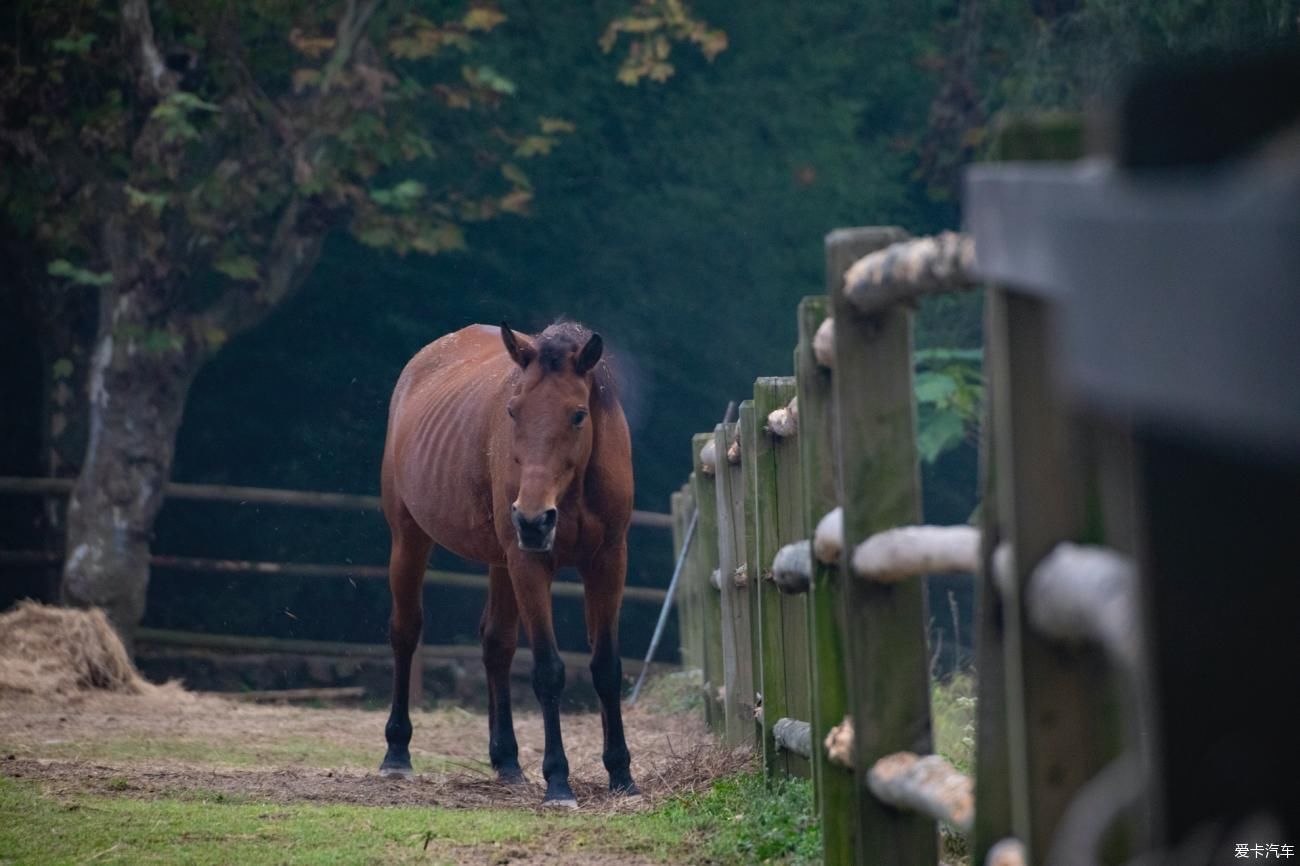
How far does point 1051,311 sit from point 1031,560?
0.31 meters

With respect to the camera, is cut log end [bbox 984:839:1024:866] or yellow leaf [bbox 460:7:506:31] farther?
yellow leaf [bbox 460:7:506:31]

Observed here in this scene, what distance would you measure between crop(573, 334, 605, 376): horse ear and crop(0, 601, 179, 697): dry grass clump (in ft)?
14.9


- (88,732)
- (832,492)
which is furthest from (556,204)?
(832,492)

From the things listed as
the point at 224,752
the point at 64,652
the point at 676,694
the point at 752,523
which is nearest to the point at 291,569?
the point at 64,652

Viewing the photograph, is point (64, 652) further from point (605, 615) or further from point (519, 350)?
point (519, 350)

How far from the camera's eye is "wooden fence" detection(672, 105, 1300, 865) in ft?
3.76

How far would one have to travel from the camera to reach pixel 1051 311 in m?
1.91

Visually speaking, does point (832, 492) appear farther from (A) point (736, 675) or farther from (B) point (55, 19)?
(B) point (55, 19)

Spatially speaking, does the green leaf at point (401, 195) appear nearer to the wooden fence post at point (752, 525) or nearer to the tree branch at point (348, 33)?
the tree branch at point (348, 33)

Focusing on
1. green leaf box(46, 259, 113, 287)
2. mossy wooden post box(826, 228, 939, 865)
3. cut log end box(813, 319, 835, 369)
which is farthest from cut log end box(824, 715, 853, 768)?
green leaf box(46, 259, 113, 287)

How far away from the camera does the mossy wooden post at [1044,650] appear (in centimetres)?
188

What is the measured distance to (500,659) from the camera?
23.6 feet

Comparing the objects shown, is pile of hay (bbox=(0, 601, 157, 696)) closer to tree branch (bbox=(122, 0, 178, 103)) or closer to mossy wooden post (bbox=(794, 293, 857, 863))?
tree branch (bbox=(122, 0, 178, 103))

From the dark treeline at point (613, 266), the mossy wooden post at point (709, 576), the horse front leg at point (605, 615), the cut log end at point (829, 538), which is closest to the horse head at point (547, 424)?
the horse front leg at point (605, 615)
